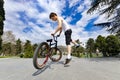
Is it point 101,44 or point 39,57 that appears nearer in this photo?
point 39,57

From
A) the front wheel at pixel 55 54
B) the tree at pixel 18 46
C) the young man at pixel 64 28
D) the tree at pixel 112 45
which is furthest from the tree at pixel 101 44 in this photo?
the tree at pixel 18 46

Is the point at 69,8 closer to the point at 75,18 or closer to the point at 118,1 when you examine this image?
the point at 75,18

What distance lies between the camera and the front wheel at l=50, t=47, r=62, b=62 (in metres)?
4.33

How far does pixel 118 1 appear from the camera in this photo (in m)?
8.95

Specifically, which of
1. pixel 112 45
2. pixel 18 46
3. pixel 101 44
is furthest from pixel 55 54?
pixel 18 46

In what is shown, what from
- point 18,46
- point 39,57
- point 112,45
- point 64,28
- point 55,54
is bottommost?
point 39,57

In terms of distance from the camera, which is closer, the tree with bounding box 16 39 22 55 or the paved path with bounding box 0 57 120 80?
the paved path with bounding box 0 57 120 80

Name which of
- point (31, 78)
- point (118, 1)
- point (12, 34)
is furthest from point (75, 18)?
point (12, 34)

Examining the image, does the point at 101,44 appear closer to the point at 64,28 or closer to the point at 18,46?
the point at 64,28

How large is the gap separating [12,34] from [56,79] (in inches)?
1725

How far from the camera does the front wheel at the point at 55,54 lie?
4329mm

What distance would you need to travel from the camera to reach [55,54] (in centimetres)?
468

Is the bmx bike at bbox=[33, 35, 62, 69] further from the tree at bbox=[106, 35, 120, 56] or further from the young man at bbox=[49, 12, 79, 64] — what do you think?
the tree at bbox=[106, 35, 120, 56]

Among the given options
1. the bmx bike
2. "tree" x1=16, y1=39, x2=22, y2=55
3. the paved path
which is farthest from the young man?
"tree" x1=16, y1=39, x2=22, y2=55
